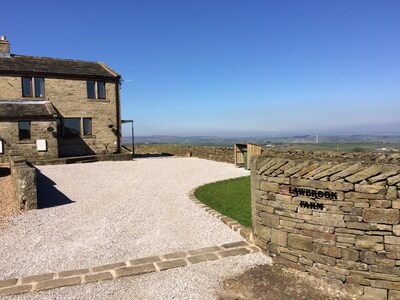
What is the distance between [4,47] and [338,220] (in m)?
26.7

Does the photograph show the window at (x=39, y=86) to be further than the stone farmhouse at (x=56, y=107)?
Yes

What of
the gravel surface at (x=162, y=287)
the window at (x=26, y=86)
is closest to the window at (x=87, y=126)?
the window at (x=26, y=86)

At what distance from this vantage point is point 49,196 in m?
10.7

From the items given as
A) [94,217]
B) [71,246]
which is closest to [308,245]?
[71,246]

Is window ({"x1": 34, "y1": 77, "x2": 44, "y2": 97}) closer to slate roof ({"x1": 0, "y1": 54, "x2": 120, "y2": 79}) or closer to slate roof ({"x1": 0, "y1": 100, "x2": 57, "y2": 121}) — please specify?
slate roof ({"x1": 0, "y1": 54, "x2": 120, "y2": 79})

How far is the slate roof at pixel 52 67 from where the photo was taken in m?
21.6

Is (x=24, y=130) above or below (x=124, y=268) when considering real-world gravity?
above

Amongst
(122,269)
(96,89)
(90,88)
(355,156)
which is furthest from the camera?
(96,89)

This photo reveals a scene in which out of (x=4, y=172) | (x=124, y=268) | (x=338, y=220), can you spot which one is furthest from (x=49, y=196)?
(x=338, y=220)

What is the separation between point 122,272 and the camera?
500cm

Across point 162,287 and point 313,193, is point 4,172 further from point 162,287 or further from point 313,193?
point 313,193

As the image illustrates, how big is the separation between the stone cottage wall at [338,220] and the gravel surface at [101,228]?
68.3 inches

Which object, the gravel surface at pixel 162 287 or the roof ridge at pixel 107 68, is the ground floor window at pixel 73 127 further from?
the gravel surface at pixel 162 287

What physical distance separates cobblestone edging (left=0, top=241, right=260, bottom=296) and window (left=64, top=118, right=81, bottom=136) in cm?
2001
